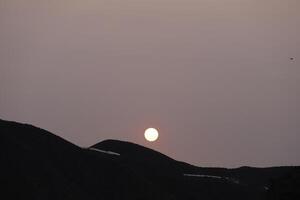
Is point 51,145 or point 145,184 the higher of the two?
point 51,145

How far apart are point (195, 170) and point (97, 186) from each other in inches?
1006

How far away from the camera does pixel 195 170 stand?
2218 inches

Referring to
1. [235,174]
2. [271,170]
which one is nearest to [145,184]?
[235,174]

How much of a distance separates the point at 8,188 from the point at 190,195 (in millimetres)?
17223

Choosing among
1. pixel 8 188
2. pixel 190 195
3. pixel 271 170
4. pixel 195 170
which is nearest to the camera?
pixel 8 188

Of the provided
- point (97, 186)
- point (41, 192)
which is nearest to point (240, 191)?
point (97, 186)

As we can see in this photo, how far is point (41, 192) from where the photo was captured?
89.2 feet

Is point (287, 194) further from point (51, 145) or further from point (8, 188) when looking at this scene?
point (51, 145)

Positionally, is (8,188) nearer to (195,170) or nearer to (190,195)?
(190,195)

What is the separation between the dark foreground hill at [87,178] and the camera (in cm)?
2690

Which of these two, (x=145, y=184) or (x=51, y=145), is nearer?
(x=145, y=184)

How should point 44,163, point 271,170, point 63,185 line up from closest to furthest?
point 63,185, point 44,163, point 271,170

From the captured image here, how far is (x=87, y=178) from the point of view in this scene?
111 feet

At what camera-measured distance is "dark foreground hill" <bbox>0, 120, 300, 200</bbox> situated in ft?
88.2
